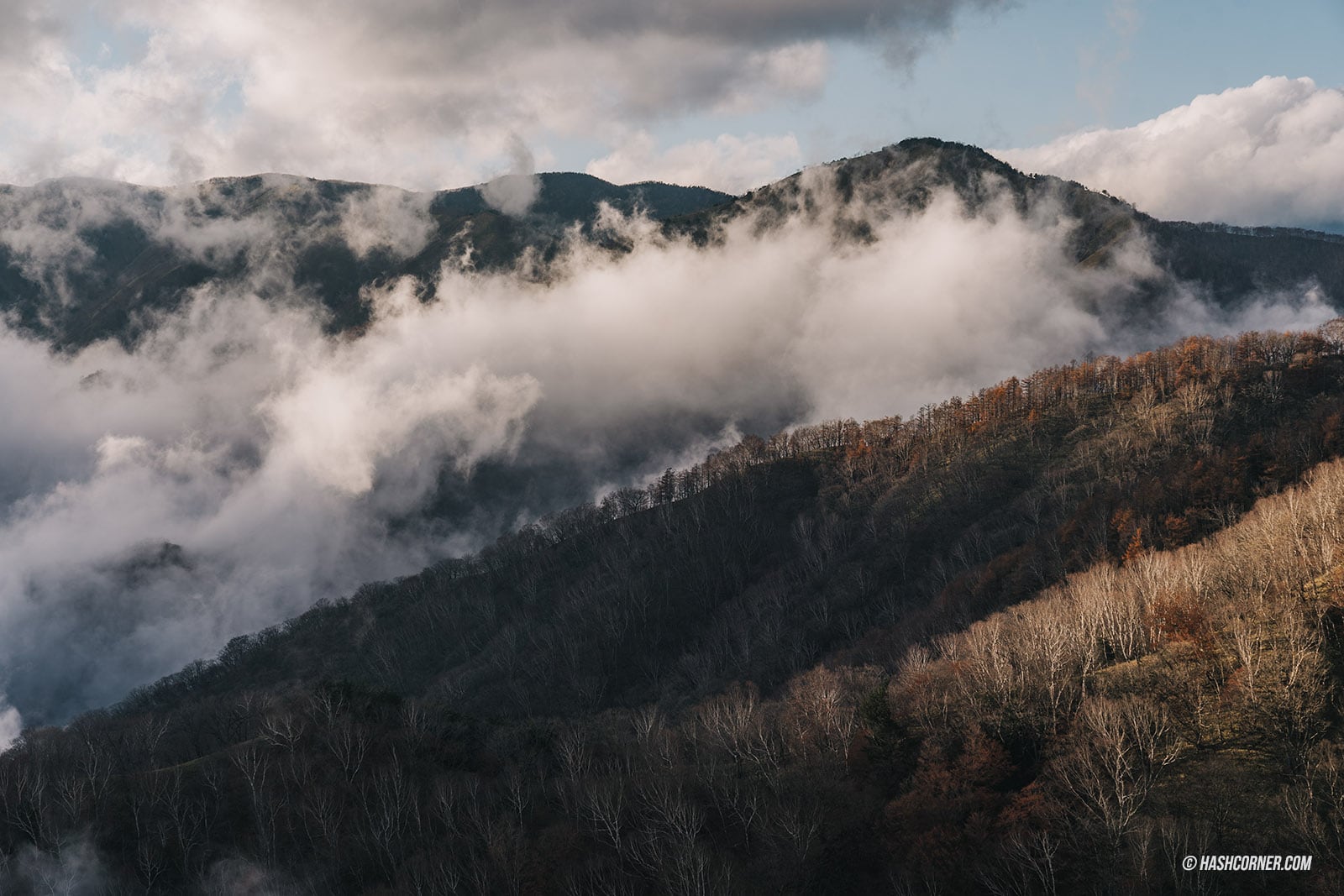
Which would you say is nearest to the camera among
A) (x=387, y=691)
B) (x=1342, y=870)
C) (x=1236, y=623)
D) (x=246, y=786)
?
(x=1342, y=870)

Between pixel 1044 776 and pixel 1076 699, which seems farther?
pixel 1076 699

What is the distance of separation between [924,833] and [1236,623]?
3948 cm

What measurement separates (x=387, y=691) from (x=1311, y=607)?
122707mm

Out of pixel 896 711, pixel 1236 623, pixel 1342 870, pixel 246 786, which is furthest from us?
pixel 246 786

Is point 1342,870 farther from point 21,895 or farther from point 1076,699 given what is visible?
point 21,895

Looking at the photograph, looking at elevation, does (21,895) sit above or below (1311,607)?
below

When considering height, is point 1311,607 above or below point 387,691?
above

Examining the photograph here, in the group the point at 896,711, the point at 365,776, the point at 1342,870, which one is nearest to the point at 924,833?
the point at 896,711

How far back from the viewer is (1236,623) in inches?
3152

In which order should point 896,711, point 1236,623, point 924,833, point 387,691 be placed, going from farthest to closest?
point 387,691
point 896,711
point 1236,623
point 924,833

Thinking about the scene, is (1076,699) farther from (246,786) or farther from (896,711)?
(246,786)

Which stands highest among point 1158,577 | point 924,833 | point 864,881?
point 1158,577

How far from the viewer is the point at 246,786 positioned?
10038cm

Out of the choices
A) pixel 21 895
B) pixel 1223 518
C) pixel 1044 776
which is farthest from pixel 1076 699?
pixel 21 895
